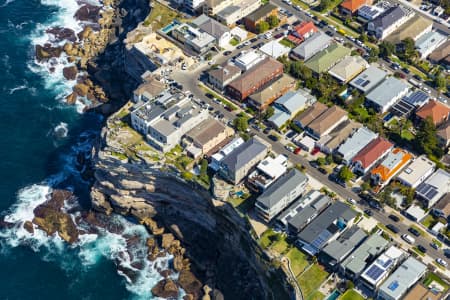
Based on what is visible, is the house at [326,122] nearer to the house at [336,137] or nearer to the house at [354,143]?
the house at [336,137]

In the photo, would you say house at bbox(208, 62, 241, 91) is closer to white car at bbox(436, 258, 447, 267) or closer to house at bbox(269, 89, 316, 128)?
house at bbox(269, 89, 316, 128)

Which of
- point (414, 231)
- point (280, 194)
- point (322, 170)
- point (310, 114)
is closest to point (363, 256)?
point (414, 231)

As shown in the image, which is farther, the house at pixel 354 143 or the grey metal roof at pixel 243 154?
the house at pixel 354 143

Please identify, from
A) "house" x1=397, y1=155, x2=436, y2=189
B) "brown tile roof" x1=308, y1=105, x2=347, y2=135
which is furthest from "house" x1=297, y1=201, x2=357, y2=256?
"brown tile roof" x1=308, y1=105, x2=347, y2=135

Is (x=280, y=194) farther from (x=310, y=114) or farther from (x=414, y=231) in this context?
(x=310, y=114)

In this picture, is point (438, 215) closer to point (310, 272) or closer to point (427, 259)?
point (427, 259)

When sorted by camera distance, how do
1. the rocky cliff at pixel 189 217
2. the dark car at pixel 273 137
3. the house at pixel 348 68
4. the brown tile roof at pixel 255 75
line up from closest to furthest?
the rocky cliff at pixel 189 217 → the dark car at pixel 273 137 → the brown tile roof at pixel 255 75 → the house at pixel 348 68

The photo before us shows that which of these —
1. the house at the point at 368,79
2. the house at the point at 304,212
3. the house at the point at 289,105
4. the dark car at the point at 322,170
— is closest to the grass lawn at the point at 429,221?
the house at the point at 304,212
